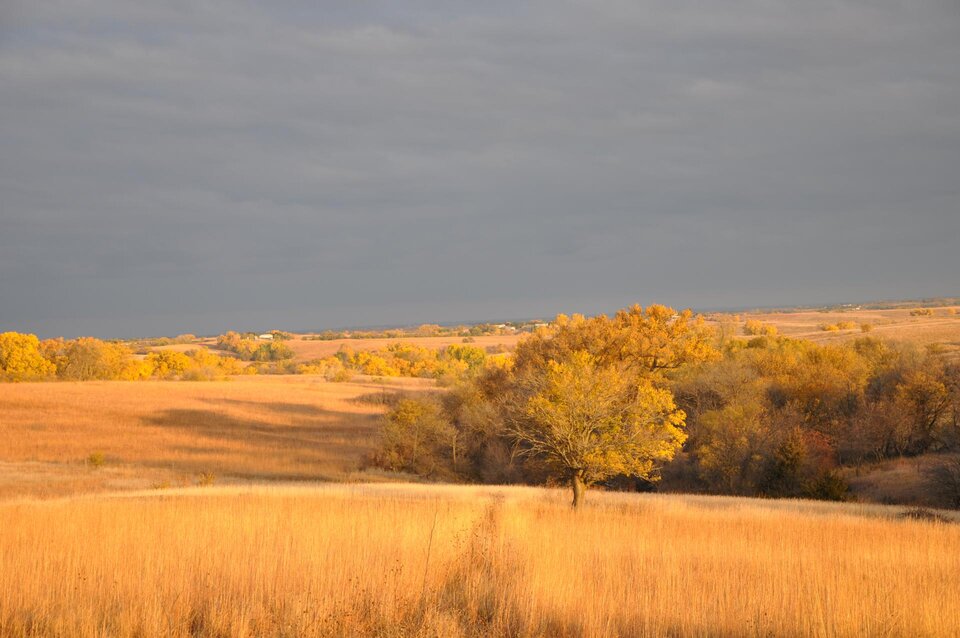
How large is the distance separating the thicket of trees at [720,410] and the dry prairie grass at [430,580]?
21.6m

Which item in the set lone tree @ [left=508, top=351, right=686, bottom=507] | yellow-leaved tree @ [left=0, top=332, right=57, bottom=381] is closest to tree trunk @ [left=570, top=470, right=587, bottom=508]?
lone tree @ [left=508, top=351, right=686, bottom=507]

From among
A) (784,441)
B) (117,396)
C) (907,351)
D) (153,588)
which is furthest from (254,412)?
(153,588)

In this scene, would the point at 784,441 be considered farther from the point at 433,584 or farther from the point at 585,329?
the point at 433,584

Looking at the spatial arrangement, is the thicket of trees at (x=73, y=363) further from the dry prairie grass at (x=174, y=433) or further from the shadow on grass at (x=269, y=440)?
the shadow on grass at (x=269, y=440)

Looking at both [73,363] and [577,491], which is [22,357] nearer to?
[73,363]

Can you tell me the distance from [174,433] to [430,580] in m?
60.0

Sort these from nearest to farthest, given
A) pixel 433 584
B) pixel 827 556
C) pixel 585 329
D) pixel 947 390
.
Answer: pixel 433 584 < pixel 827 556 < pixel 947 390 < pixel 585 329

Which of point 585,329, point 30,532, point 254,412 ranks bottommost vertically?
point 254,412

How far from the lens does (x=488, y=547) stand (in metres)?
10.4

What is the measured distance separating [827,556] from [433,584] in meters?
8.87

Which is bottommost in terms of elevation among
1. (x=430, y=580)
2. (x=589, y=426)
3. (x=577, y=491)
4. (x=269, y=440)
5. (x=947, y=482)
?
(x=269, y=440)

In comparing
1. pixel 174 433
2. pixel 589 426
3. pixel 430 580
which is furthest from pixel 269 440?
pixel 430 580

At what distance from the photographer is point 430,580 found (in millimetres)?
9234

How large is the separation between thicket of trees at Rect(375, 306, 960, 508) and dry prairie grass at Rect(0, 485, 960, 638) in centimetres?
2160
